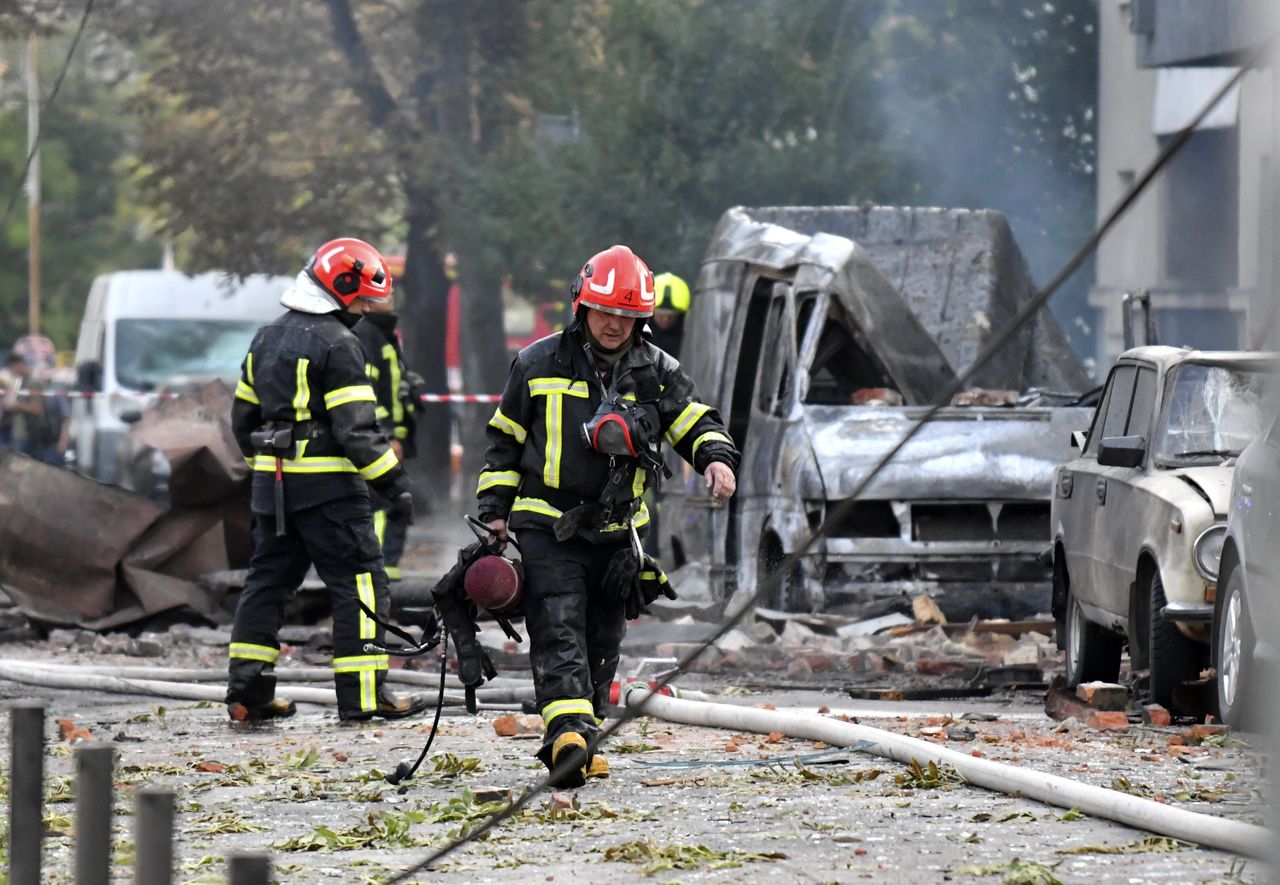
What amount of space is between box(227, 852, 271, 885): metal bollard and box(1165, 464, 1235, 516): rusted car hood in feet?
19.5

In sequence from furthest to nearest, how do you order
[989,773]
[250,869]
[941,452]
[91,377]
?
[91,377] → [941,452] → [989,773] → [250,869]

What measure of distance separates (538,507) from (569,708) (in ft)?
2.20

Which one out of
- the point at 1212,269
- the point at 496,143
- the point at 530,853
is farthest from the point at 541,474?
the point at 496,143

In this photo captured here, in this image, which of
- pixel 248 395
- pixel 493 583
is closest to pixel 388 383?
pixel 248 395

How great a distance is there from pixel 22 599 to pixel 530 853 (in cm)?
797

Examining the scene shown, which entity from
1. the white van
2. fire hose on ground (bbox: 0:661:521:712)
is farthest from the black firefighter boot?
the white van

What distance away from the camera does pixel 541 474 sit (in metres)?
7.73

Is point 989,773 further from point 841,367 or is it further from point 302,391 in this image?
point 841,367

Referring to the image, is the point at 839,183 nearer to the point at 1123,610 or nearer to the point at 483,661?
the point at 1123,610

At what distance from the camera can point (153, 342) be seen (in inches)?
949

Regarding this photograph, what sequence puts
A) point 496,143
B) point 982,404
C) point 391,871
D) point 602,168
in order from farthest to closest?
1. point 496,143
2. point 602,168
3. point 982,404
4. point 391,871

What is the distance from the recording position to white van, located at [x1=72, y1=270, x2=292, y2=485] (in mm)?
23047

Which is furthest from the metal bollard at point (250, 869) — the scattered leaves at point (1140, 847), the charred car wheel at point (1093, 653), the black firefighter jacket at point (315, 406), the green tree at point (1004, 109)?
the green tree at point (1004, 109)

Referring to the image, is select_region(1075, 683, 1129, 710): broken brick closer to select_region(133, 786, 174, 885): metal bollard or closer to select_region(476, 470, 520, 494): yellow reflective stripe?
select_region(476, 470, 520, 494): yellow reflective stripe
